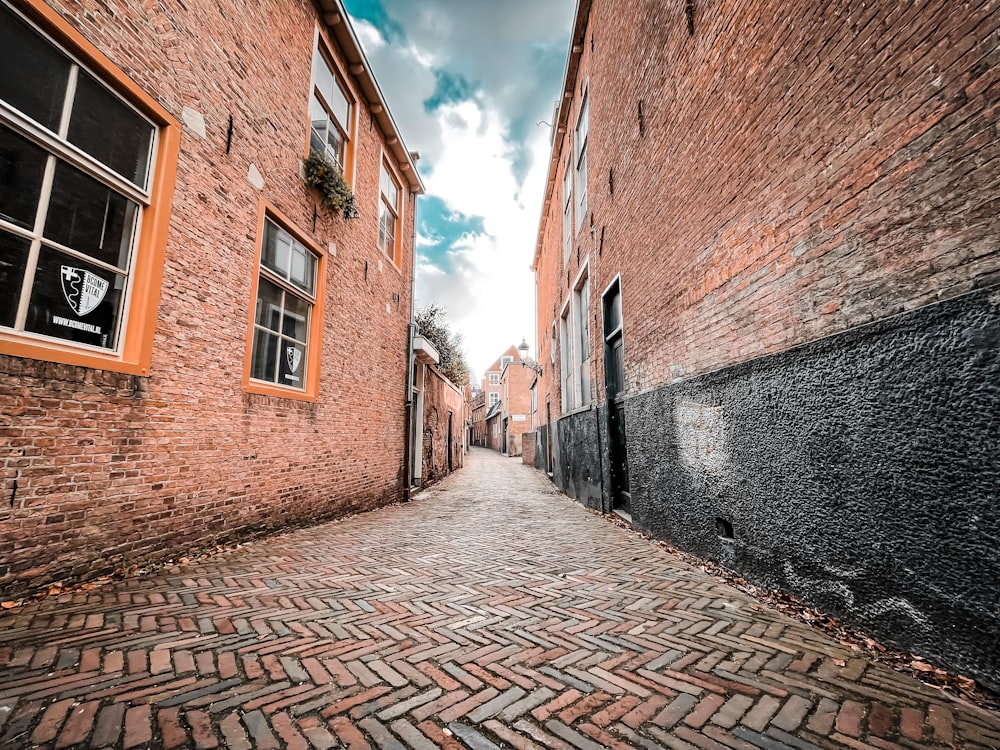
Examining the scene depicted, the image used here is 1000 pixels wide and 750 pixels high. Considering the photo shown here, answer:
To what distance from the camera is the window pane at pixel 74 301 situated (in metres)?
2.80

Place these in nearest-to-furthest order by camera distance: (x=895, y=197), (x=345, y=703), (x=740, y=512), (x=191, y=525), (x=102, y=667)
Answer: (x=345, y=703), (x=102, y=667), (x=895, y=197), (x=740, y=512), (x=191, y=525)

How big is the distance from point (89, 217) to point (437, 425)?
9922 mm

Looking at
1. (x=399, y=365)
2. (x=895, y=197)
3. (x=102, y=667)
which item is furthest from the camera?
(x=399, y=365)

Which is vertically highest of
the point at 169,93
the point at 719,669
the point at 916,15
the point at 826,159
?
the point at 169,93

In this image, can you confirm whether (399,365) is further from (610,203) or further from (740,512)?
(740,512)

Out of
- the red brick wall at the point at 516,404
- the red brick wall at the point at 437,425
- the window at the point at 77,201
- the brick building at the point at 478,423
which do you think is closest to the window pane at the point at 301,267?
the window at the point at 77,201

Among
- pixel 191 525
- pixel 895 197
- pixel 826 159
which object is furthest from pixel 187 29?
pixel 895 197

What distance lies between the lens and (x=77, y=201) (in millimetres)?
3010

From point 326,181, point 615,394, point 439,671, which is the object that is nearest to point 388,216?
point 326,181

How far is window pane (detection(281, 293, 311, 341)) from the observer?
5328 millimetres

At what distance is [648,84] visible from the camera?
541cm

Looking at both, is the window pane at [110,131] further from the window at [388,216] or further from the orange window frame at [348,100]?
the window at [388,216]

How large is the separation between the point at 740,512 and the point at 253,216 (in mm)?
5483

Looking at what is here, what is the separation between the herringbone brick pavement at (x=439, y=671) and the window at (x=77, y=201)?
5.76 ft
